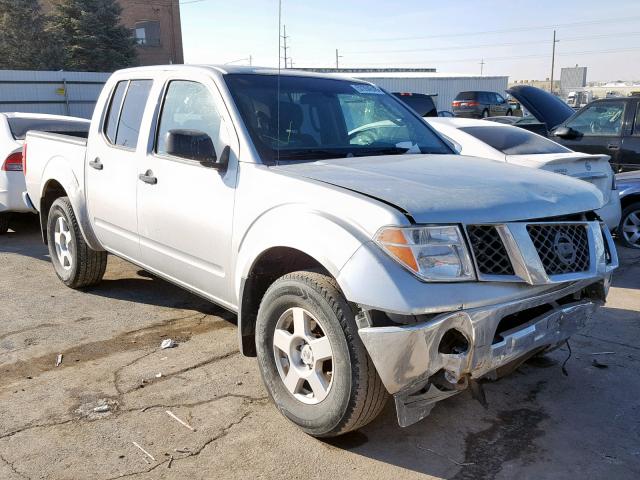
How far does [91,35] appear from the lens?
112 feet

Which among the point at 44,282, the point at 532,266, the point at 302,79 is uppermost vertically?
the point at 302,79

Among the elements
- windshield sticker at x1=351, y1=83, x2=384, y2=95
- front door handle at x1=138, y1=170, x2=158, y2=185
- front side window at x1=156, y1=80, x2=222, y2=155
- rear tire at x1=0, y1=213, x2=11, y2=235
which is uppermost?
windshield sticker at x1=351, y1=83, x2=384, y2=95

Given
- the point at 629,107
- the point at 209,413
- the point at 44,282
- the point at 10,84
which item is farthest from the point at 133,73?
the point at 10,84

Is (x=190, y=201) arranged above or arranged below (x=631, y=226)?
above

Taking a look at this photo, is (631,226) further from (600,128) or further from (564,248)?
(564,248)

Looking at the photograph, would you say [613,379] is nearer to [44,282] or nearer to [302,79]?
[302,79]

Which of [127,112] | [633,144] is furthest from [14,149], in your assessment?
→ [633,144]

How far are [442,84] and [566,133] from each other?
3909 cm

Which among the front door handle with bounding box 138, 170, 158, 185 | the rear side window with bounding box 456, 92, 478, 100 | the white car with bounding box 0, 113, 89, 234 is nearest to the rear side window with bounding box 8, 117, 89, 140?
the white car with bounding box 0, 113, 89, 234

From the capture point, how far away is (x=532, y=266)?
9.37 ft

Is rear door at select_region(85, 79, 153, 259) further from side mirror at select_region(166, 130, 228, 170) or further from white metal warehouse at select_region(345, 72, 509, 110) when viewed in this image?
white metal warehouse at select_region(345, 72, 509, 110)

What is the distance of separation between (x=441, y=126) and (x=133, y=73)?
152 inches

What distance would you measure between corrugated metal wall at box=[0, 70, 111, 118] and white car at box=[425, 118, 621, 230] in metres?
18.0

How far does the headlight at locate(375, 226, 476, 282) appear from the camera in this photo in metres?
2.72
